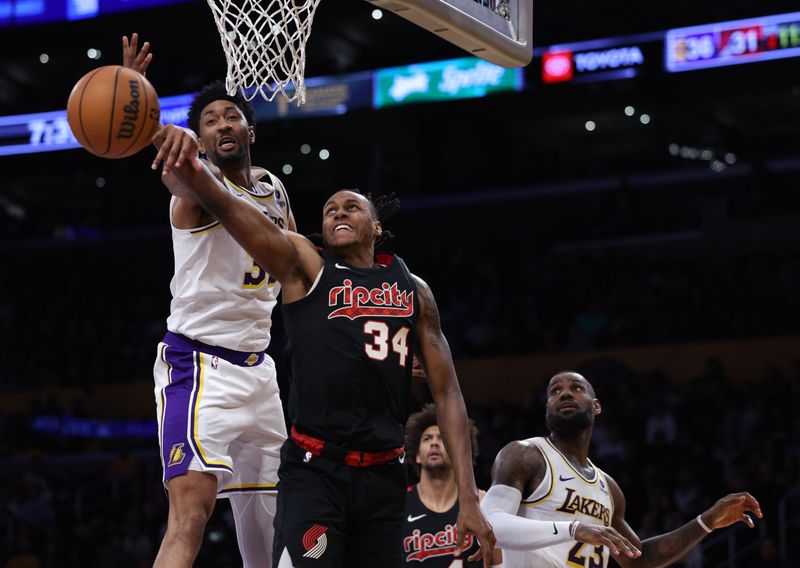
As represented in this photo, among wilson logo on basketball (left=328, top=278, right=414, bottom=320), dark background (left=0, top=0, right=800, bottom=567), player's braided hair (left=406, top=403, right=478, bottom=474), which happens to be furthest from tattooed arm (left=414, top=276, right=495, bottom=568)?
dark background (left=0, top=0, right=800, bottom=567)

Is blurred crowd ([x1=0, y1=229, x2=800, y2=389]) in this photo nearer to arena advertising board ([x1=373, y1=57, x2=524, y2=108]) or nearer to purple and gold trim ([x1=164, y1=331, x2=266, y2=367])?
arena advertising board ([x1=373, y1=57, x2=524, y2=108])

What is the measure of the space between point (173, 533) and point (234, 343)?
80 centimetres

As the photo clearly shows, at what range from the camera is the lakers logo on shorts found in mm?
4500

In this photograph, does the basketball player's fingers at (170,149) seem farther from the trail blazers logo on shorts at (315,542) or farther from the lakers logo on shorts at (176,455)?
the trail blazers logo on shorts at (315,542)

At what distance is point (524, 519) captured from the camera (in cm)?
538

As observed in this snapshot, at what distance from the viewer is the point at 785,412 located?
43.9 feet

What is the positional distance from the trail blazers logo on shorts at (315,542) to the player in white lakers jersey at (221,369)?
1.86 feet

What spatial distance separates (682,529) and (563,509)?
64 cm

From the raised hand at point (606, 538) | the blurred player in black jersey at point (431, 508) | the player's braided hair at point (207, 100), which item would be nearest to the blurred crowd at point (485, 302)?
the blurred player in black jersey at point (431, 508)

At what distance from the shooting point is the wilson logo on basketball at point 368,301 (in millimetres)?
4344

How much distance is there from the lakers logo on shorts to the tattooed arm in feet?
3.22

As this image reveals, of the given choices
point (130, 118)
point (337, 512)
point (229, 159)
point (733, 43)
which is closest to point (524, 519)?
point (337, 512)

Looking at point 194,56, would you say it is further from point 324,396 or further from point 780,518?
point 324,396

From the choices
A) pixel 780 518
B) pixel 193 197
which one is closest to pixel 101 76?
pixel 193 197
